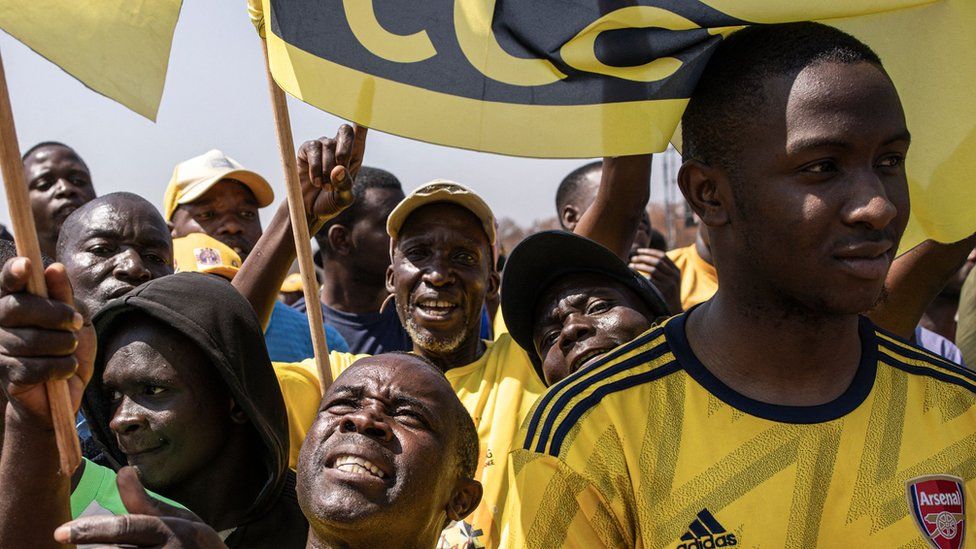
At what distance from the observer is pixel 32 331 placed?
79.8 inches

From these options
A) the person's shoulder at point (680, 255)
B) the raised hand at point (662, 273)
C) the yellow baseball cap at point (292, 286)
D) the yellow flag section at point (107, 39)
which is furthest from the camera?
the yellow baseball cap at point (292, 286)

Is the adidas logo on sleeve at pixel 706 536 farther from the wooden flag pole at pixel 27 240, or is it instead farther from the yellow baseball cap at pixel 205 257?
the yellow baseball cap at pixel 205 257

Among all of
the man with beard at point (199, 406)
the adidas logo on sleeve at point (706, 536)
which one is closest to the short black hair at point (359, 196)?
the man with beard at point (199, 406)

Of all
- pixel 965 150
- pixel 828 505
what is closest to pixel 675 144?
pixel 965 150

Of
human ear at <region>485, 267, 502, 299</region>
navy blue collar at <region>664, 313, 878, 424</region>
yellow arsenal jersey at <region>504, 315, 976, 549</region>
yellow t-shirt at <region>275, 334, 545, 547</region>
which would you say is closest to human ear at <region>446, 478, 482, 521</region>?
yellow t-shirt at <region>275, 334, 545, 547</region>

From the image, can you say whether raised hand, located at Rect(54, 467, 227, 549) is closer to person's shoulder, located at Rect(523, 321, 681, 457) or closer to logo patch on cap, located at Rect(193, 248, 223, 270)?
person's shoulder, located at Rect(523, 321, 681, 457)

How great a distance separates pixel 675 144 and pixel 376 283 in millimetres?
3277

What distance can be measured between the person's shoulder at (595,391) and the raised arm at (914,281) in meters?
1.41

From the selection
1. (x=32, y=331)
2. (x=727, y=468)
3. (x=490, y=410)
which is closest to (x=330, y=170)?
(x=490, y=410)

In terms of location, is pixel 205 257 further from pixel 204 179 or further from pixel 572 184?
pixel 572 184

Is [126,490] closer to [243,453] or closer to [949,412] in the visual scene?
[243,453]

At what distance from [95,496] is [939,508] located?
196 centimetres

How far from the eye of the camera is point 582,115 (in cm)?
294

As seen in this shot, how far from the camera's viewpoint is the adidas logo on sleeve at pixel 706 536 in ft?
7.08
